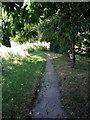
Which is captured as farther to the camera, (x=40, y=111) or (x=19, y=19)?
(x=40, y=111)

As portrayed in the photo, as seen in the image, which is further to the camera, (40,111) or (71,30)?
(40,111)

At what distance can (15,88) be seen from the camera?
6434 mm

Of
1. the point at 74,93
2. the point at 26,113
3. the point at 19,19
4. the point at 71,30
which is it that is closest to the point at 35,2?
the point at 19,19

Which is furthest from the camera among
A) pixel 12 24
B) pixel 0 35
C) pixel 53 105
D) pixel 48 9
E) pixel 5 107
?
pixel 53 105

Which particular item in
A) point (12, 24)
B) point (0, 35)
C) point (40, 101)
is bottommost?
point (40, 101)

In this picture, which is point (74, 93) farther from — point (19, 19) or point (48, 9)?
point (19, 19)

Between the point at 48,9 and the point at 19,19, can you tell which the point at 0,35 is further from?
the point at 48,9

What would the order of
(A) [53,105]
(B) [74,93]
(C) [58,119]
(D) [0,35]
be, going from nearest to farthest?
1. (D) [0,35]
2. (C) [58,119]
3. (A) [53,105]
4. (B) [74,93]

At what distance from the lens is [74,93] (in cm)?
607

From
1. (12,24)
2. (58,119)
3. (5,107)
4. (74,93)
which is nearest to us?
(12,24)

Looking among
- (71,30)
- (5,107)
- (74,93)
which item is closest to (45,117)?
(5,107)

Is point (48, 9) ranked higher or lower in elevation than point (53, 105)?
higher

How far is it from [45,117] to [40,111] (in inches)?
15.5

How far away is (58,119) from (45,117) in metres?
0.40
